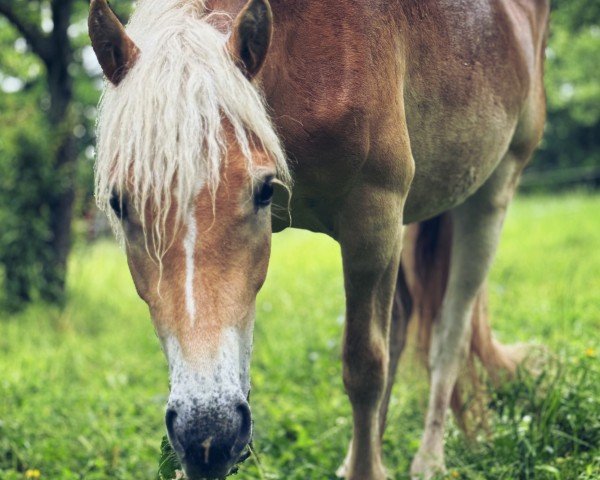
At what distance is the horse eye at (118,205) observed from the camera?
1.99 meters

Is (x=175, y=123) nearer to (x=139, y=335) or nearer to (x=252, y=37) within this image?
(x=252, y=37)

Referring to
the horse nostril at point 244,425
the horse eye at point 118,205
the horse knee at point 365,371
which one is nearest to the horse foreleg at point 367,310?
the horse knee at point 365,371

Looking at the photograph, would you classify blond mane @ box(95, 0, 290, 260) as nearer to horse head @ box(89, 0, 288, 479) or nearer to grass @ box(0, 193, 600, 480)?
horse head @ box(89, 0, 288, 479)

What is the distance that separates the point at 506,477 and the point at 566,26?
8.87m

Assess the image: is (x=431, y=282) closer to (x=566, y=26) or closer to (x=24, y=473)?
(x=24, y=473)

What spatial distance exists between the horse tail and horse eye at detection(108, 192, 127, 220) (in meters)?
2.10

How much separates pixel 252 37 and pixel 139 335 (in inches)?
174

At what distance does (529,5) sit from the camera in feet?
12.0

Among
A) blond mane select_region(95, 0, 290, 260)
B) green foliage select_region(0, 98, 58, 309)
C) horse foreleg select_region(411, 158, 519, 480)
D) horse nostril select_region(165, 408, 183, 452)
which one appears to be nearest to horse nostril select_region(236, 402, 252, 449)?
horse nostril select_region(165, 408, 183, 452)

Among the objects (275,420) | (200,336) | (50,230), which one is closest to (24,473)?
(275,420)

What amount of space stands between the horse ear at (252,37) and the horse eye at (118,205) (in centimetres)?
47

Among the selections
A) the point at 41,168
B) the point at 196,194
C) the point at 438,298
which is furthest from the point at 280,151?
the point at 41,168

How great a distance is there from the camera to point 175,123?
192 centimetres

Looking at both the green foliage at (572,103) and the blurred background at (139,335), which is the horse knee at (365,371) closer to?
the blurred background at (139,335)
